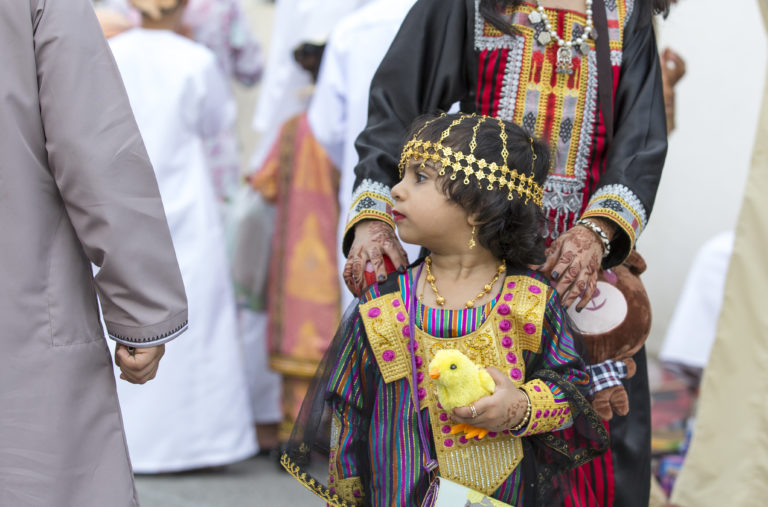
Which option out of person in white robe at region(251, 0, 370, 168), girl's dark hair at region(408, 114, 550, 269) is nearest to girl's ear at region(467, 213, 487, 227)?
girl's dark hair at region(408, 114, 550, 269)

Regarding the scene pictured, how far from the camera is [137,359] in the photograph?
201 centimetres

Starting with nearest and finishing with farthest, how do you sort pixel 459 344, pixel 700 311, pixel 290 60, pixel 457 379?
pixel 457 379 → pixel 459 344 → pixel 700 311 → pixel 290 60

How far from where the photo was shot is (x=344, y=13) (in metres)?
5.04

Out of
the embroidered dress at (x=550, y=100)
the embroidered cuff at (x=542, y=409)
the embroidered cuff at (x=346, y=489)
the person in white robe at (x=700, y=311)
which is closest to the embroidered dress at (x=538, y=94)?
the embroidered dress at (x=550, y=100)

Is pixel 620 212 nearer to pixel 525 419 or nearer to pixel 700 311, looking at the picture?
pixel 525 419

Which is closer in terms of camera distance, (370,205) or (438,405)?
(438,405)

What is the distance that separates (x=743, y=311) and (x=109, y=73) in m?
2.16

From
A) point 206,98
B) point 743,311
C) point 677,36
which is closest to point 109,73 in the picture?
point 743,311

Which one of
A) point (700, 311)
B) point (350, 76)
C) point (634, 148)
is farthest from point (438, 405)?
point (700, 311)

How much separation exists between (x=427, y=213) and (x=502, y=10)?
58cm

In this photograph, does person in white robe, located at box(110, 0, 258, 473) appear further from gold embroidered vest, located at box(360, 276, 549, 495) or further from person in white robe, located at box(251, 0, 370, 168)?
gold embroidered vest, located at box(360, 276, 549, 495)

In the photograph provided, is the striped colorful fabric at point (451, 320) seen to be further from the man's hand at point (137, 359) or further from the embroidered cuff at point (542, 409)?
the man's hand at point (137, 359)

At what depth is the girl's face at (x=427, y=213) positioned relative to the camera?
77.1 inches

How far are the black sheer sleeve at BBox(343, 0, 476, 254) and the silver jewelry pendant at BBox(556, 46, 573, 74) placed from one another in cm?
19
